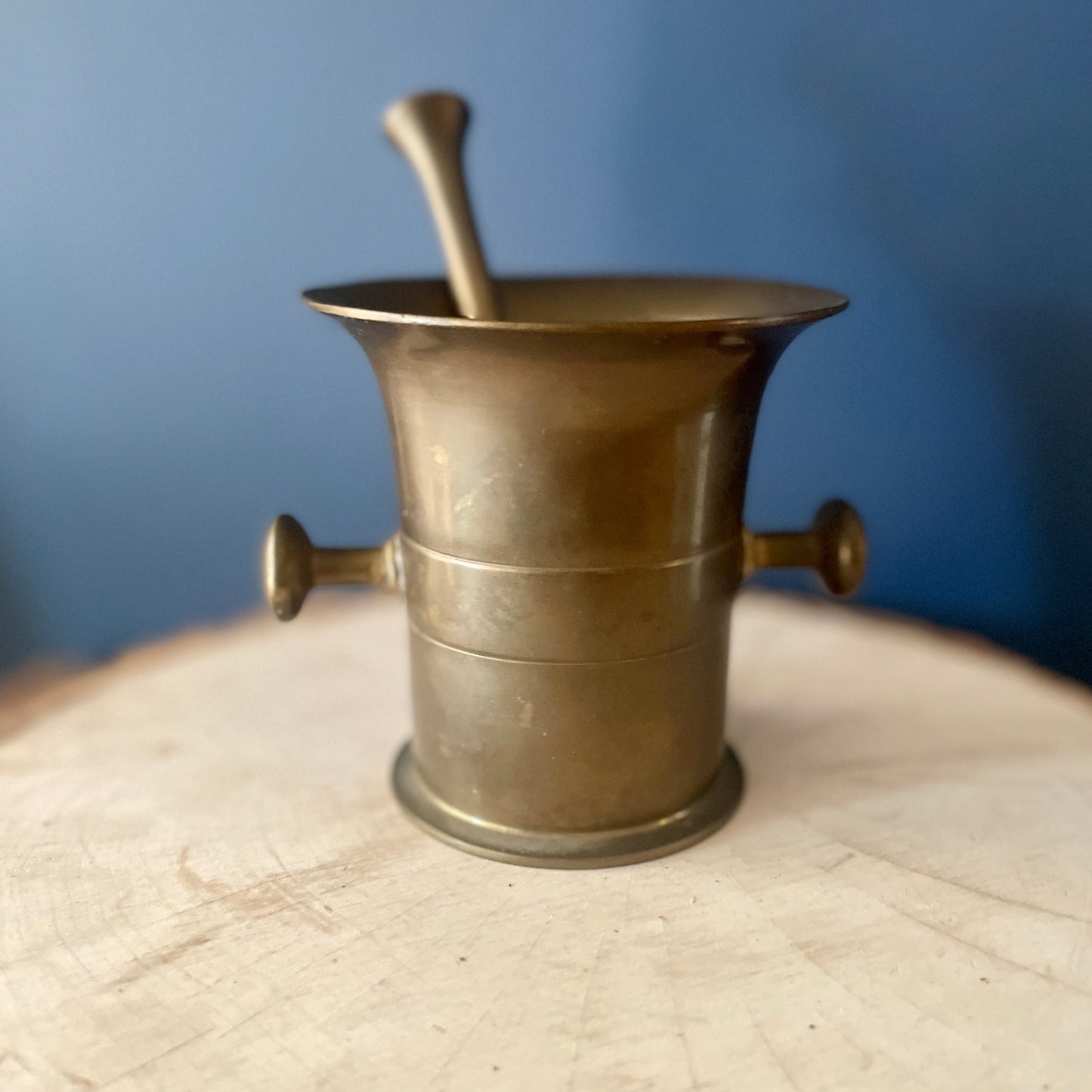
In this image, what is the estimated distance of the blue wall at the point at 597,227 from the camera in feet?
3.02

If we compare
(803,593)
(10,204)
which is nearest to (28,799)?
(10,204)

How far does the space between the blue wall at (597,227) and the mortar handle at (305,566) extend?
18.1 inches

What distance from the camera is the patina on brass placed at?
1.78ft

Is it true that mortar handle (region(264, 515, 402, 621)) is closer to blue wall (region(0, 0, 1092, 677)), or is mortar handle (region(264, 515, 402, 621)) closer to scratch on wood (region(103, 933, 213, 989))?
scratch on wood (region(103, 933, 213, 989))

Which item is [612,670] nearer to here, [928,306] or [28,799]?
[28,799]

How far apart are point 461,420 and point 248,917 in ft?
1.01

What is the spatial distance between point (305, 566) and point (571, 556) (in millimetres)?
186

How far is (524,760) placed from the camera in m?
0.63

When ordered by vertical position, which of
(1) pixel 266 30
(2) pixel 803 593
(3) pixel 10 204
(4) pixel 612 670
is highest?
(1) pixel 266 30

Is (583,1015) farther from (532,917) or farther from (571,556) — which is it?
(571,556)

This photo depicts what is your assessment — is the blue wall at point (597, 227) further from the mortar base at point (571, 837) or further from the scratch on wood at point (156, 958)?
the scratch on wood at point (156, 958)

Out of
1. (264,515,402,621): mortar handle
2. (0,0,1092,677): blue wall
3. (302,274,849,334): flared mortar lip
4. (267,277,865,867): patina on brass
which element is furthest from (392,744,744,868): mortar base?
(0,0,1092,677): blue wall

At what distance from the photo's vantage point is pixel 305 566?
66 centimetres

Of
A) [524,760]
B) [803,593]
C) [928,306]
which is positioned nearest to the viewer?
[524,760]
